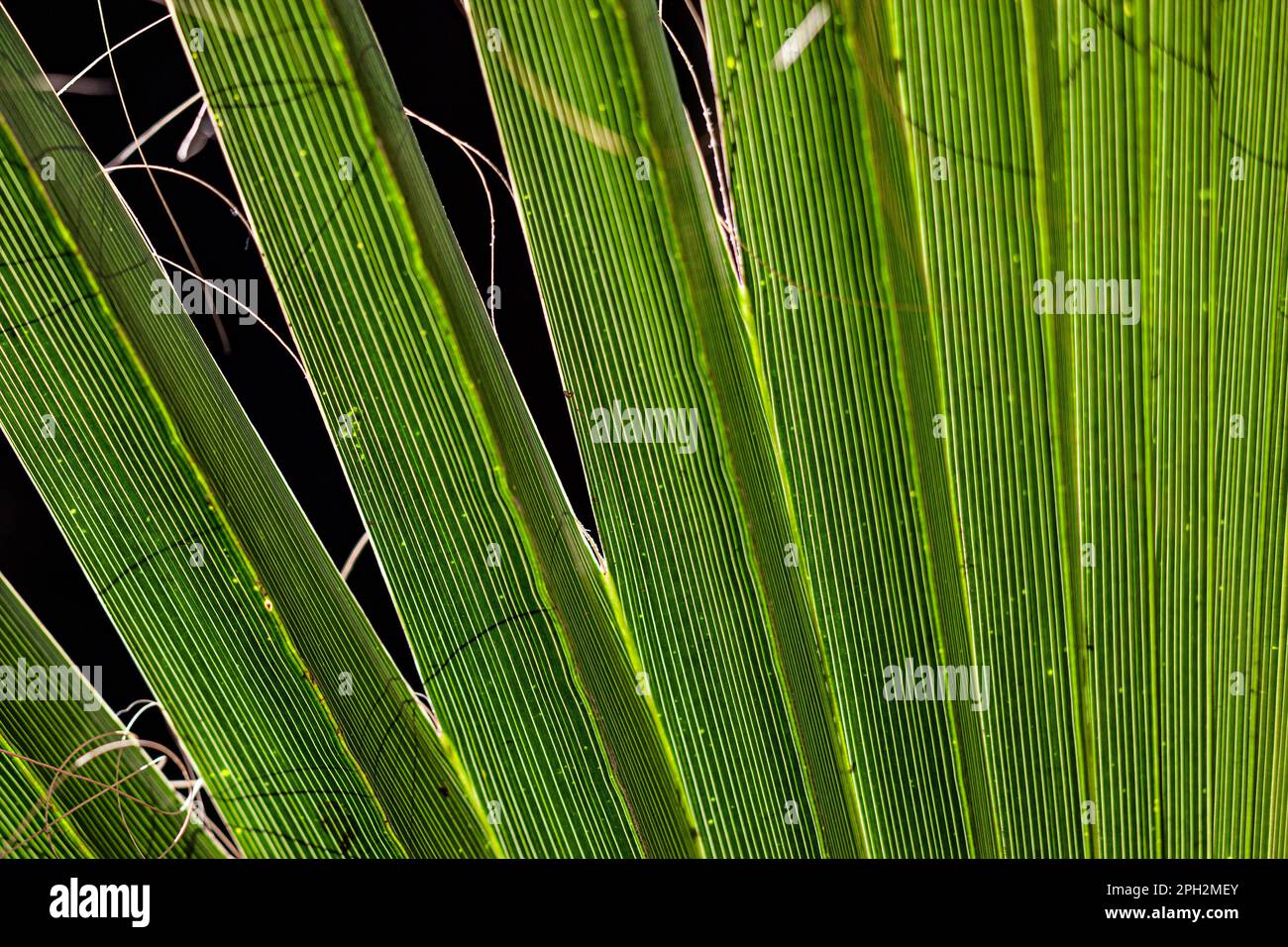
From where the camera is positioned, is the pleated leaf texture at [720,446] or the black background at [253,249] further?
the black background at [253,249]

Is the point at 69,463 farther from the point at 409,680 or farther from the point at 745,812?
the point at 745,812

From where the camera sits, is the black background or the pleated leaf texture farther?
the black background

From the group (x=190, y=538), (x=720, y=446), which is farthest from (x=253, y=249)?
(x=720, y=446)

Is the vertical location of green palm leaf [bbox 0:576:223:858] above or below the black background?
below

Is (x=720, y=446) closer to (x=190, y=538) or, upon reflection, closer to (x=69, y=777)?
(x=190, y=538)

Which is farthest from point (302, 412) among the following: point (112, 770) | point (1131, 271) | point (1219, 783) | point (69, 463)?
point (1219, 783)
